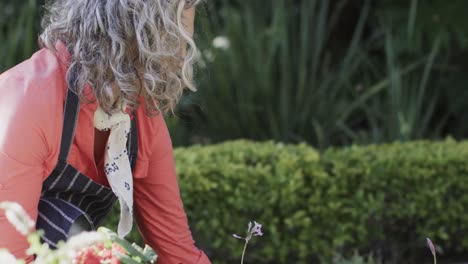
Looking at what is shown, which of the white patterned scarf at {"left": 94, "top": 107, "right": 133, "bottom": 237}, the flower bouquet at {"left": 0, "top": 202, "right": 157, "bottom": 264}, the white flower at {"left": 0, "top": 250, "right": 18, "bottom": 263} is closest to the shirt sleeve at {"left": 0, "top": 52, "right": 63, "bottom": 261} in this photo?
the white patterned scarf at {"left": 94, "top": 107, "right": 133, "bottom": 237}

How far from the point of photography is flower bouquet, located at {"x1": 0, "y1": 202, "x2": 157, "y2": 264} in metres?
1.23

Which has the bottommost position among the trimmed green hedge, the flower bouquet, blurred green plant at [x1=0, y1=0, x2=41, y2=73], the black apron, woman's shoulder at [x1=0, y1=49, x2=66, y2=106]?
the flower bouquet

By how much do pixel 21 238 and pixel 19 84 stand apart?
1.20ft

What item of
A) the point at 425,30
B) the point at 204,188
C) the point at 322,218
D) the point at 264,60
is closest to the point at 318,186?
the point at 322,218

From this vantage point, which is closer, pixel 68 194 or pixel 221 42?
pixel 68 194

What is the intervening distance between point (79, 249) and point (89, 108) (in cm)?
71

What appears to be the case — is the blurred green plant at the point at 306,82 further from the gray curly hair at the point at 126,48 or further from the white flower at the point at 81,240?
the white flower at the point at 81,240

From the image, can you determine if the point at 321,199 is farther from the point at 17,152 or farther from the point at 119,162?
the point at 17,152

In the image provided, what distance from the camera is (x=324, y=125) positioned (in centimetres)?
525

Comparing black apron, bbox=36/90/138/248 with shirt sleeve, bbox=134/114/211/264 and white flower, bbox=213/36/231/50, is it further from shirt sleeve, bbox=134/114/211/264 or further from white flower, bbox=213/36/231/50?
white flower, bbox=213/36/231/50

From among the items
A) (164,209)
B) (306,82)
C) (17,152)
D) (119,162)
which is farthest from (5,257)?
(306,82)

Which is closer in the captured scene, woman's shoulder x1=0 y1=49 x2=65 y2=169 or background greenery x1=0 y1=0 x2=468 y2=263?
woman's shoulder x1=0 y1=49 x2=65 y2=169

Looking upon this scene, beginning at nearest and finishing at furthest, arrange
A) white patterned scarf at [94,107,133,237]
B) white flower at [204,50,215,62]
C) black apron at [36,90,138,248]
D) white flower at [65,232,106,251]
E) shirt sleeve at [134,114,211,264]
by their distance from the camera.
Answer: white flower at [65,232,106,251] → black apron at [36,90,138,248] → white patterned scarf at [94,107,133,237] → shirt sleeve at [134,114,211,264] → white flower at [204,50,215,62]

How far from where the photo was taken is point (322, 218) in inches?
156
